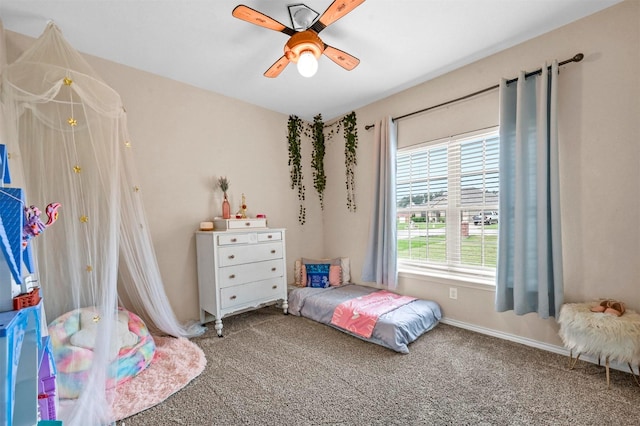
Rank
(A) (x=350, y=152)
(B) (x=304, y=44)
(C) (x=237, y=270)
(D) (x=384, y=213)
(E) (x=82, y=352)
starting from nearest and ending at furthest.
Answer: (E) (x=82, y=352) < (B) (x=304, y=44) < (C) (x=237, y=270) < (D) (x=384, y=213) < (A) (x=350, y=152)

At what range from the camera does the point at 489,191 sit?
2.77 m

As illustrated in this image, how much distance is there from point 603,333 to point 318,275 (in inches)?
106

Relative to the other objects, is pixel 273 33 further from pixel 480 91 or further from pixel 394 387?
pixel 394 387

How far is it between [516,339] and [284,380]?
2107 mm

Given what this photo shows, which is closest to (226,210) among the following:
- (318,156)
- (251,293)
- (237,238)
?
(237,238)

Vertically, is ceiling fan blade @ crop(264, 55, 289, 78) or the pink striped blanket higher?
ceiling fan blade @ crop(264, 55, 289, 78)

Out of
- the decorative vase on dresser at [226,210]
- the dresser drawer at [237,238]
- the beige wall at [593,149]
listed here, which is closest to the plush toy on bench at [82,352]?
the dresser drawer at [237,238]

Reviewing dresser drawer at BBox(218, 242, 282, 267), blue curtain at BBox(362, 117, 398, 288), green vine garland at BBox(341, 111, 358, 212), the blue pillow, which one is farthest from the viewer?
green vine garland at BBox(341, 111, 358, 212)

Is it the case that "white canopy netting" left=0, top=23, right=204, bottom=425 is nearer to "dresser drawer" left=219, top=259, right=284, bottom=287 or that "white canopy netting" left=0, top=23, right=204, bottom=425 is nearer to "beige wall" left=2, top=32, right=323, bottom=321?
"beige wall" left=2, top=32, right=323, bottom=321

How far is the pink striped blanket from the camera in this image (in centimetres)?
268

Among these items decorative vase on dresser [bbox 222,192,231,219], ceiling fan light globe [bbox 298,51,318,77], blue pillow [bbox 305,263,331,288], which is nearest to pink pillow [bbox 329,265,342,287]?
blue pillow [bbox 305,263,331,288]

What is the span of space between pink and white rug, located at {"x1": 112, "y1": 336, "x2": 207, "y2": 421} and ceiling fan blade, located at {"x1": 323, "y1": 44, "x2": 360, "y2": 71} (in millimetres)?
2636

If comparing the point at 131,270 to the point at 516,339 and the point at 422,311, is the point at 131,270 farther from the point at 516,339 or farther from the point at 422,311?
the point at 516,339

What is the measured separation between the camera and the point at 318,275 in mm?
3773
